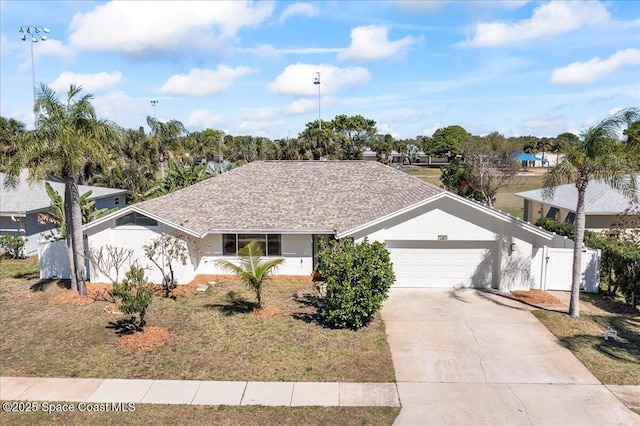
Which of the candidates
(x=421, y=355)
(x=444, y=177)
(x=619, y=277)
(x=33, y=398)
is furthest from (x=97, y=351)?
(x=444, y=177)

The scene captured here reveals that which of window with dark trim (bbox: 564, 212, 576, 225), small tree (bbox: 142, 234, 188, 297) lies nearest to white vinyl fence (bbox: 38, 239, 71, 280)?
small tree (bbox: 142, 234, 188, 297)

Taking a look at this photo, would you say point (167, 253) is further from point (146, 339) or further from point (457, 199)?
point (457, 199)

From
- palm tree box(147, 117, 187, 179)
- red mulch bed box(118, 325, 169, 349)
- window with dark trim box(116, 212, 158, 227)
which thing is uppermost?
palm tree box(147, 117, 187, 179)

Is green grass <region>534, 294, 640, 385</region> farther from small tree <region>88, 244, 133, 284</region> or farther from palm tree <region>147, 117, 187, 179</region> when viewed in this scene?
palm tree <region>147, 117, 187, 179</region>

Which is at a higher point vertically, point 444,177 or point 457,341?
point 444,177

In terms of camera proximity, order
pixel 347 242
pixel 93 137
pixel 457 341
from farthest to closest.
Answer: pixel 93 137 < pixel 347 242 < pixel 457 341

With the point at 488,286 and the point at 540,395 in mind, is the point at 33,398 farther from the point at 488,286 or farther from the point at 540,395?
the point at 488,286

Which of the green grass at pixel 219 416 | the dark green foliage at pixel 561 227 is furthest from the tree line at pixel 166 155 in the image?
the green grass at pixel 219 416
